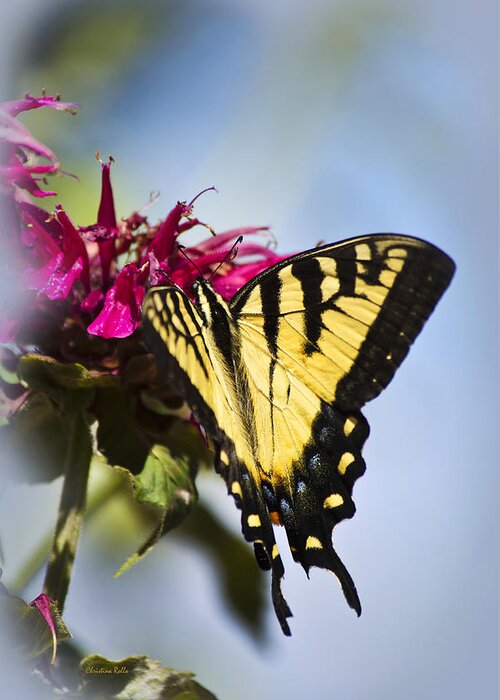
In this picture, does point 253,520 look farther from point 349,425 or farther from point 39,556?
point 39,556

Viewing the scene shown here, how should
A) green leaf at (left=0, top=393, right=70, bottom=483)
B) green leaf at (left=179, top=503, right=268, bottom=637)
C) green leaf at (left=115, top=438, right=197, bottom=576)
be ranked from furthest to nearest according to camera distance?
green leaf at (left=179, top=503, right=268, bottom=637) < green leaf at (left=0, top=393, right=70, bottom=483) < green leaf at (left=115, top=438, right=197, bottom=576)

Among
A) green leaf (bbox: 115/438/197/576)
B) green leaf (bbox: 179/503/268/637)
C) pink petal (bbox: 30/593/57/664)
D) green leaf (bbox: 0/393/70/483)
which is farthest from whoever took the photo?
green leaf (bbox: 179/503/268/637)

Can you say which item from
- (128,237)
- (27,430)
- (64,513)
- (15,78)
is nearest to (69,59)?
(15,78)

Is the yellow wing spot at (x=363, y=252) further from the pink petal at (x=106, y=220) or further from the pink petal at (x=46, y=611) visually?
the pink petal at (x=46, y=611)

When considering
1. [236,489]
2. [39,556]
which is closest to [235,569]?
[39,556]

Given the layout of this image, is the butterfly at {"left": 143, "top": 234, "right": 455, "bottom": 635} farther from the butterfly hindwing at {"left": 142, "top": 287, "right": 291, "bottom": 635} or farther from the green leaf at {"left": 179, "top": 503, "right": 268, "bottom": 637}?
the green leaf at {"left": 179, "top": 503, "right": 268, "bottom": 637}

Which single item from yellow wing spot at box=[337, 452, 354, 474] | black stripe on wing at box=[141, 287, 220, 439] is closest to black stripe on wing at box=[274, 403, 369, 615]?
yellow wing spot at box=[337, 452, 354, 474]

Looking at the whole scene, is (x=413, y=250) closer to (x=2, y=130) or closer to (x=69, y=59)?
(x=2, y=130)
